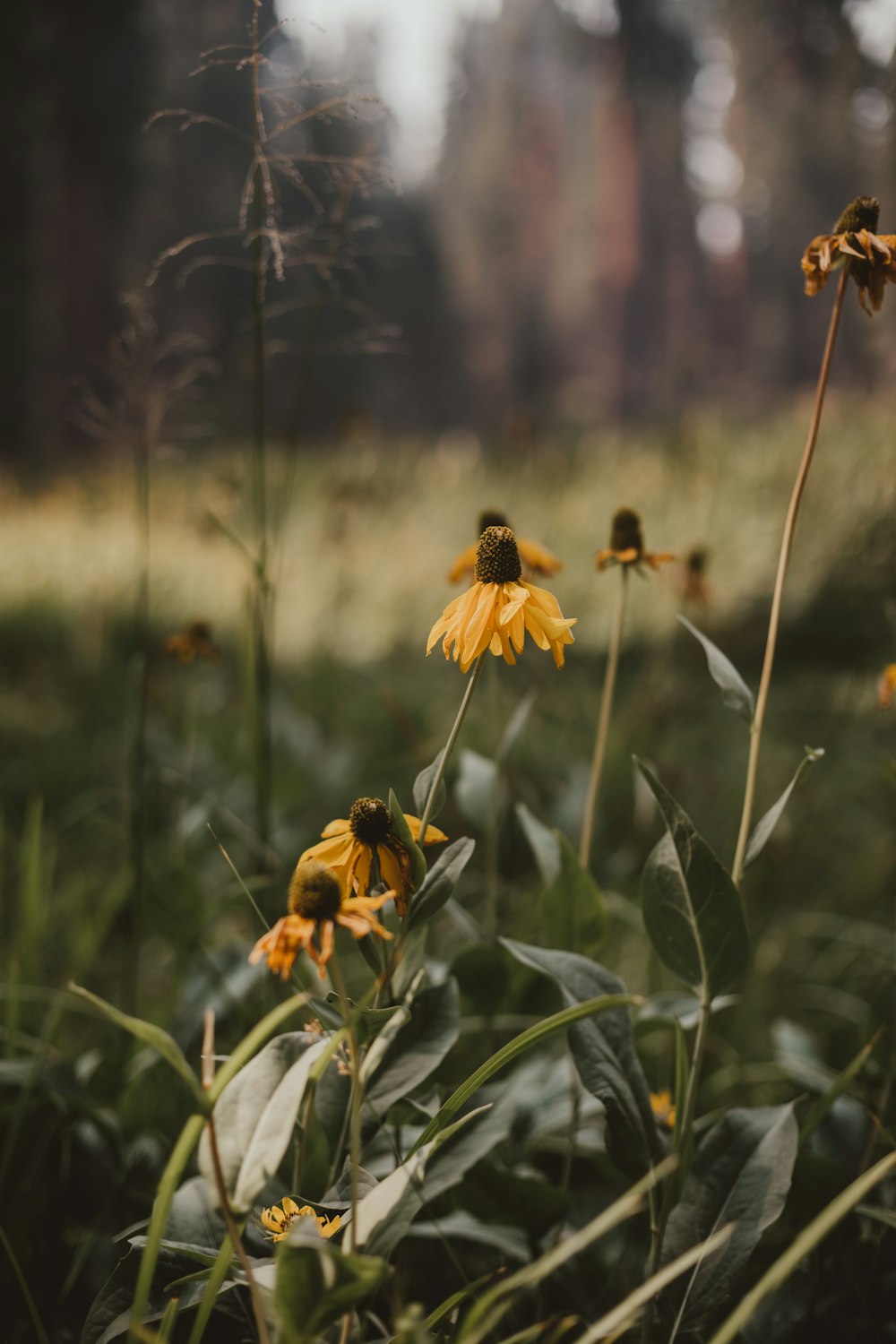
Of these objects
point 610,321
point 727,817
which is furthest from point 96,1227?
point 610,321

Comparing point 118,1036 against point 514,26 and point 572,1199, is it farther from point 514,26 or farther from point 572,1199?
point 514,26

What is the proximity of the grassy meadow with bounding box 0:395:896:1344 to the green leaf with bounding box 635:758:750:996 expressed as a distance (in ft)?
0.09

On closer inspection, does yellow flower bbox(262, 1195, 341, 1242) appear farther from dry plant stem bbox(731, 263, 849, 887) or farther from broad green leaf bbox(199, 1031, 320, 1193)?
dry plant stem bbox(731, 263, 849, 887)

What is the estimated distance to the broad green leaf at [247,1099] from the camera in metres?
0.43

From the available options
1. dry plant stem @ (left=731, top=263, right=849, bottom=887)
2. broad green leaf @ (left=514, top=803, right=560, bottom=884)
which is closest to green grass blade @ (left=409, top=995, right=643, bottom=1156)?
dry plant stem @ (left=731, top=263, right=849, bottom=887)

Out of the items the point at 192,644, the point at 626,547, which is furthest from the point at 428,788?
the point at 192,644

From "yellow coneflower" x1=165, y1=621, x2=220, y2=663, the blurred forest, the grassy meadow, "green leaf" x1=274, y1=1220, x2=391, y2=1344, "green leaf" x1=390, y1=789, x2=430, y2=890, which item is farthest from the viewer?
the blurred forest

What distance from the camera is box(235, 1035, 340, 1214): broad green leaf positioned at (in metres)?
0.40

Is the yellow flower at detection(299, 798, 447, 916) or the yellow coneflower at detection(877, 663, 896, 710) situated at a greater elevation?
the yellow coneflower at detection(877, 663, 896, 710)

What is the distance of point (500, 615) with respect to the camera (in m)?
0.48

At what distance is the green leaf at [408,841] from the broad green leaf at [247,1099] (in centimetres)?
10

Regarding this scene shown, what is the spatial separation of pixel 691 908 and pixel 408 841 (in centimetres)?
20

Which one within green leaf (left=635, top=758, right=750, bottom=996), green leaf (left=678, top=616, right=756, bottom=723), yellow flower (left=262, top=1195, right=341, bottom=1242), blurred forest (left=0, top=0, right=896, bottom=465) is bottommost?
yellow flower (left=262, top=1195, right=341, bottom=1242)

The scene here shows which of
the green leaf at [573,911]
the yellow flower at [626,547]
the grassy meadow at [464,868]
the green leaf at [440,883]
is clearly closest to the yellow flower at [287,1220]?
the grassy meadow at [464,868]
